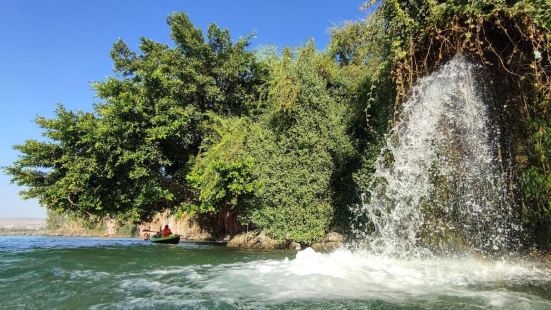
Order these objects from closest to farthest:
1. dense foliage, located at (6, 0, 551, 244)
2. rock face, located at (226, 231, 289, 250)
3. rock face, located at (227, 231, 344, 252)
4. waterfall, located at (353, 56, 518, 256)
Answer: dense foliage, located at (6, 0, 551, 244) < waterfall, located at (353, 56, 518, 256) < rock face, located at (227, 231, 344, 252) < rock face, located at (226, 231, 289, 250)

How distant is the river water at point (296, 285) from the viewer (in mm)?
5488

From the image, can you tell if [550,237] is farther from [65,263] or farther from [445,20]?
[65,263]

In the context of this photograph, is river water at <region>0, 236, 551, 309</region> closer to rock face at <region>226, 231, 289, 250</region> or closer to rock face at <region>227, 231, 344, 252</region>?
rock face at <region>227, 231, 344, 252</region>

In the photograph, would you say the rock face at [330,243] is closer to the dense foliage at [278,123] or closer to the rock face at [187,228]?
the dense foliage at [278,123]

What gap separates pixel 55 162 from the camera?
19578 millimetres

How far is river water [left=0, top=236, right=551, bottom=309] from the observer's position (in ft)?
18.0

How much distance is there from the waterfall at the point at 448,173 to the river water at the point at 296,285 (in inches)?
33.0

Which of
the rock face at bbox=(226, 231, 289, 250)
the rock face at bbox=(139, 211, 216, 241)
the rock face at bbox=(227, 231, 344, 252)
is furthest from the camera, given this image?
the rock face at bbox=(139, 211, 216, 241)

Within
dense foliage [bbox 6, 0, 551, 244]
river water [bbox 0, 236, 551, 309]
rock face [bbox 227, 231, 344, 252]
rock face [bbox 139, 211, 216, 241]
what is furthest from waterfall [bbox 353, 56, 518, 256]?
rock face [bbox 139, 211, 216, 241]

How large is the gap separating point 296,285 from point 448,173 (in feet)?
15.4

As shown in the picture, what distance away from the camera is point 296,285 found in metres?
6.49

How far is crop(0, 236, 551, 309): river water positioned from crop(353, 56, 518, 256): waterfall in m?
0.84

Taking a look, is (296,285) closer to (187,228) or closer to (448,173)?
(448,173)

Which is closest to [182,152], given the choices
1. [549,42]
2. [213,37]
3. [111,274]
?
[213,37]
